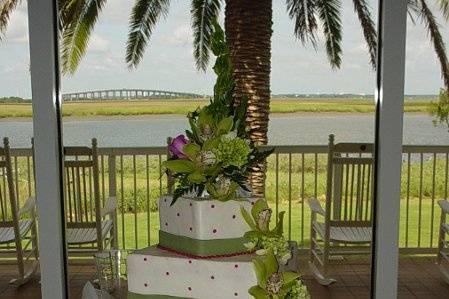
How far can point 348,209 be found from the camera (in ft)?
11.8

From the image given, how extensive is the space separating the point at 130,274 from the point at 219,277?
252mm

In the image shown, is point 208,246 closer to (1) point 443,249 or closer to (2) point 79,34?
(1) point 443,249

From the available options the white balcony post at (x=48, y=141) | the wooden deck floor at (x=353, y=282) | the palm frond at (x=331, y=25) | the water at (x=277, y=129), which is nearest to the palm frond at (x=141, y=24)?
the water at (x=277, y=129)

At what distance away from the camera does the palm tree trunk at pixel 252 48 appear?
4.34m

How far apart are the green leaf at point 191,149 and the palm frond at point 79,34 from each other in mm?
3390

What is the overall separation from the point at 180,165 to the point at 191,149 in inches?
2.0

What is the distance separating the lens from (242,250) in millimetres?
1511

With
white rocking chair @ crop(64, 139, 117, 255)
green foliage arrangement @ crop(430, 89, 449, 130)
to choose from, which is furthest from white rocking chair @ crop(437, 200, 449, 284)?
white rocking chair @ crop(64, 139, 117, 255)

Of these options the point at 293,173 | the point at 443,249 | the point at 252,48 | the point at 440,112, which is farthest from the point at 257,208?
the point at 440,112

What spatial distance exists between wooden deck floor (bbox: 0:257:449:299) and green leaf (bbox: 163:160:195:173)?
2.06 metres

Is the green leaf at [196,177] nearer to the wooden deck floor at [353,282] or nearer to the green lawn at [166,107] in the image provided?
the wooden deck floor at [353,282]

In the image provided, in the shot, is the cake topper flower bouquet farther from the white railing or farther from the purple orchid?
the white railing

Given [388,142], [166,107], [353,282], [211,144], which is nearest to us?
[211,144]

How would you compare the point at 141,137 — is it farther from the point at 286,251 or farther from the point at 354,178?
the point at 286,251
